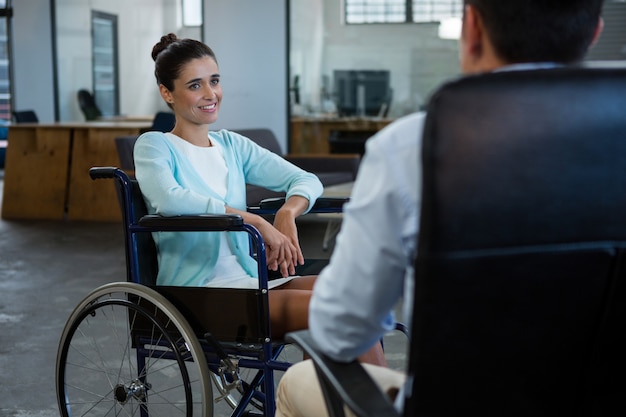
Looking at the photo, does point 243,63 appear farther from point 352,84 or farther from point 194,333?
point 194,333

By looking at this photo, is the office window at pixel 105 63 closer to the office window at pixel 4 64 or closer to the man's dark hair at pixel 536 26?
the office window at pixel 4 64

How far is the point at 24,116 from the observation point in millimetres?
8727

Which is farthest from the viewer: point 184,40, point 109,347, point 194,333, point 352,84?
point 352,84

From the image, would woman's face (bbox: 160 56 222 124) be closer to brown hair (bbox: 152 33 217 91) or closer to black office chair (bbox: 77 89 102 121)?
brown hair (bbox: 152 33 217 91)

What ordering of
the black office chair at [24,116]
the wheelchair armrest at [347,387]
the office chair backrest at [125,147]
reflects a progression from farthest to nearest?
1. the black office chair at [24,116]
2. the office chair backrest at [125,147]
3. the wheelchair armrest at [347,387]

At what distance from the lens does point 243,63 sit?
25.5ft

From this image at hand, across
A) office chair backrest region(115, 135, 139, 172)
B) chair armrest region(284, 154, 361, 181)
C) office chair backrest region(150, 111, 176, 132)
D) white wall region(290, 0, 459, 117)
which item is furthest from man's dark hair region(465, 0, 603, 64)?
white wall region(290, 0, 459, 117)

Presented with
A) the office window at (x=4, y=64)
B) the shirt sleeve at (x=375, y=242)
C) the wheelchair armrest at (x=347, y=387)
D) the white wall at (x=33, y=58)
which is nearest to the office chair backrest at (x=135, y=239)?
the wheelchair armrest at (x=347, y=387)

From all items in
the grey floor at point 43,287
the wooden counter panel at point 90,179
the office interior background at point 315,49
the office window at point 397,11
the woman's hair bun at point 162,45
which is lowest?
the grey floor at point 43,287

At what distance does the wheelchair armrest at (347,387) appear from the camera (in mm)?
1062

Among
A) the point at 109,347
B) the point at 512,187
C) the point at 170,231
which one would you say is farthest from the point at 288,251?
the point at 109,347

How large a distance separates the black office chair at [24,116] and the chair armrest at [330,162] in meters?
3.56

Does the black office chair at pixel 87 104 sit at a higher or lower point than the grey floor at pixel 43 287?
A: higher

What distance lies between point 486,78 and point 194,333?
1.18m
